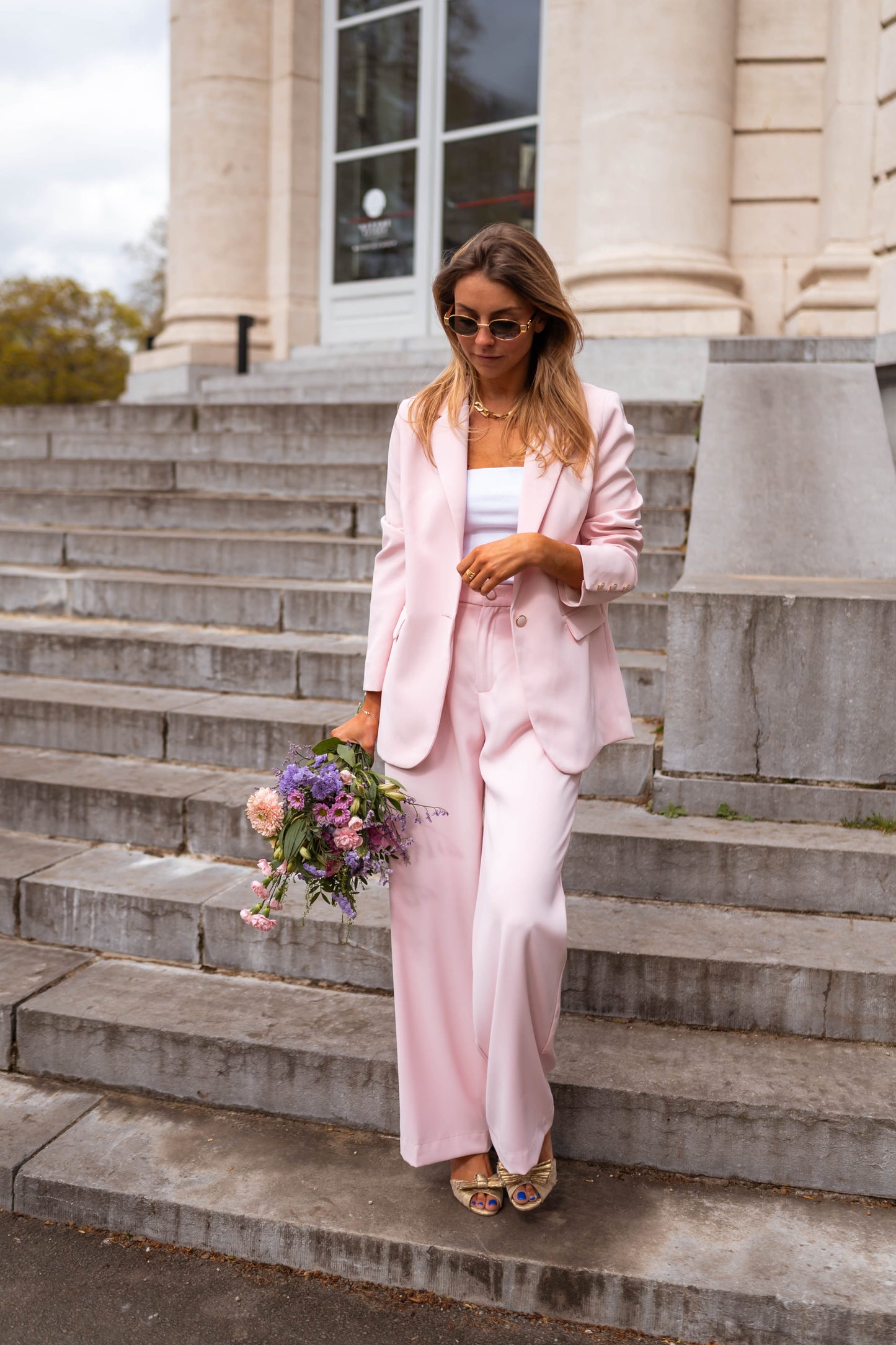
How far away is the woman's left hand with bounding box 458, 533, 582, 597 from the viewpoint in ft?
7.88

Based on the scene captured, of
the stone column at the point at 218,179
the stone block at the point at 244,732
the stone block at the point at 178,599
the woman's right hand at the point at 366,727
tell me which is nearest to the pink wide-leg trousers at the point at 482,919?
the woman's right hand at the point at 366,727

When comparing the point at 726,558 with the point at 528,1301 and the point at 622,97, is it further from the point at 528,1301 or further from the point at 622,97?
the point at 622,97

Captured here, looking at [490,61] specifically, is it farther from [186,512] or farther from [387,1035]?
[387,1035]

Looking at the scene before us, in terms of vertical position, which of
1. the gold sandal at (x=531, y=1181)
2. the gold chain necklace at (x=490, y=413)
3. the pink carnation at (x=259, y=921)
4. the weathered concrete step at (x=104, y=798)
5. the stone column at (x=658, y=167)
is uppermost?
the stone column at (x=658, y=167)

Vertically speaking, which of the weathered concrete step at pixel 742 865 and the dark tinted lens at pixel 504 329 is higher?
the dark tinted lens at pixel 504 329

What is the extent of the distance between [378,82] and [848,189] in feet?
16.4

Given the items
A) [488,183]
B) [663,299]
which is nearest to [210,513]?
[663,299]

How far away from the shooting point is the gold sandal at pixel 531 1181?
8.95 feet

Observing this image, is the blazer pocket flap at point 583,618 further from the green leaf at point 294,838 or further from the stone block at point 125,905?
the stone block at point 125,905

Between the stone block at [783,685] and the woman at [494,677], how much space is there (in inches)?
51.7

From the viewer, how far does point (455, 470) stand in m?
2.62

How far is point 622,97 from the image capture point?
26.4 feet

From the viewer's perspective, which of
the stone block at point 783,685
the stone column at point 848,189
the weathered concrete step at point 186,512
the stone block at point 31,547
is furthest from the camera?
the stone column at point 848,189

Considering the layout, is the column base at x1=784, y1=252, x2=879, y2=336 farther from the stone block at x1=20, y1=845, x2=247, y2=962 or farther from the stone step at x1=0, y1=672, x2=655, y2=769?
the stone block at x1=20, y1=845, x2=247, y2=962
